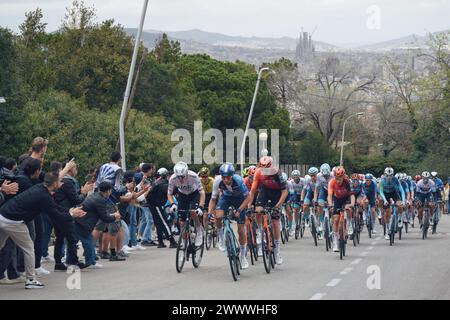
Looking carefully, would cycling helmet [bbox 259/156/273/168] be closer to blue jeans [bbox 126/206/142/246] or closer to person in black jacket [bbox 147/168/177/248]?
blue jeans [bbox 126/206/142/246]

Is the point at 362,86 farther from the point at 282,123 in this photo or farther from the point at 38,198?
the point at 38,198

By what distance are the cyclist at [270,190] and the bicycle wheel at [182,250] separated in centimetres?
133

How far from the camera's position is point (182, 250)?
1780 centimetres

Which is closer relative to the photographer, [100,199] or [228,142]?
[100,199]

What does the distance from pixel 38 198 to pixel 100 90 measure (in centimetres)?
4394

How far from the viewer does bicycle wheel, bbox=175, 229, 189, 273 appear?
57.1 feet

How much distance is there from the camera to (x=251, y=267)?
1856cm

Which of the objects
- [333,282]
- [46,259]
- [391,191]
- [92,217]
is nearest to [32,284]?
[92,217]

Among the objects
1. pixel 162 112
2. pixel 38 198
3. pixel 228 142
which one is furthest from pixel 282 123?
pixel 38 198

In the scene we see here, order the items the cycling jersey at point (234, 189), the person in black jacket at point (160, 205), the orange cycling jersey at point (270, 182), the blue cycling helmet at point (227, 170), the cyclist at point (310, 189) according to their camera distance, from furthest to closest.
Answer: the cyclist at point (310, 189)
the person in black jacket at point (160, 205)
the orange cycling jersey at point (270, 182)
the cycling jersey at point (234, 189)
the blue cycling helmet at point (227, 170)

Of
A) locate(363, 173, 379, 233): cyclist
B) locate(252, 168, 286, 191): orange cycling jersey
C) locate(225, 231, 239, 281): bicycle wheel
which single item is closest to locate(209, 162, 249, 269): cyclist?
locate(225, 231, 239, 281): bicycle wheel

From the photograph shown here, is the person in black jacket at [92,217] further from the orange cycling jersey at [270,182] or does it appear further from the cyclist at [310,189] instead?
the cyclist at [310,189]

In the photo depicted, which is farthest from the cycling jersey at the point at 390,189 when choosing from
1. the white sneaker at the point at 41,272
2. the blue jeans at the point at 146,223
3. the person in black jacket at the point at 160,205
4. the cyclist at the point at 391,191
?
the white sneaker at the point at 41,272

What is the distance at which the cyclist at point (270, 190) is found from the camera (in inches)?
723
